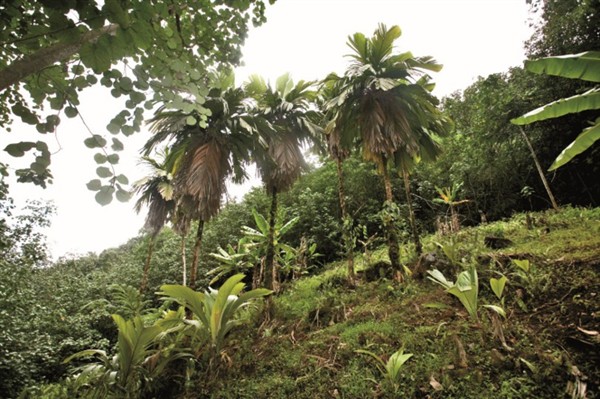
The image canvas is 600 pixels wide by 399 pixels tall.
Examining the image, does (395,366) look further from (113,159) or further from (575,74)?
(575,74)

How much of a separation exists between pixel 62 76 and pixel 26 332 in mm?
8161

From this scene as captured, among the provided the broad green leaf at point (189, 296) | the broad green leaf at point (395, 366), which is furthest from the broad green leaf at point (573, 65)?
the broad green leaf at point (189, 296)

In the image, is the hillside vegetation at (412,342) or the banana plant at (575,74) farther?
the banana plant at (575,74)

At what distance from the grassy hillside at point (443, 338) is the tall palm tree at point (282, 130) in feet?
6.83

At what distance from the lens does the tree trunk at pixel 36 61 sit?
877 millimetres

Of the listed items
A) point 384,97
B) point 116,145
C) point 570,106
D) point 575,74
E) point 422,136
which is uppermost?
point 384,97

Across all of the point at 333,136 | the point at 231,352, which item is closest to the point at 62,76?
the point at 231,352

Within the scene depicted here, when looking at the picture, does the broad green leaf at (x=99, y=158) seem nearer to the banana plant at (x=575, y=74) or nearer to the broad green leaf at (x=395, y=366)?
the broad green leaf at (x=395, y=366)

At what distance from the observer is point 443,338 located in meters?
3.65

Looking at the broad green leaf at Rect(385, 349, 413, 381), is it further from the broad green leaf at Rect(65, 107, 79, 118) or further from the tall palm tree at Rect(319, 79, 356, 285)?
the broad green leaf at Rect(65, 107, 79, 118)

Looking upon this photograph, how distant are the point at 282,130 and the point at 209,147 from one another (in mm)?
1817

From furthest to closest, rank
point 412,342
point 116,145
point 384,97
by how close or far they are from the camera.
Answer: point 384,97 < point 412,342 < point 116,145

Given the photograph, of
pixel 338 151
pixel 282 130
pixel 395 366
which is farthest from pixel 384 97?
pixel 395 366

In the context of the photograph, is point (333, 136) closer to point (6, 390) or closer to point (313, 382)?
point (313, 382)
